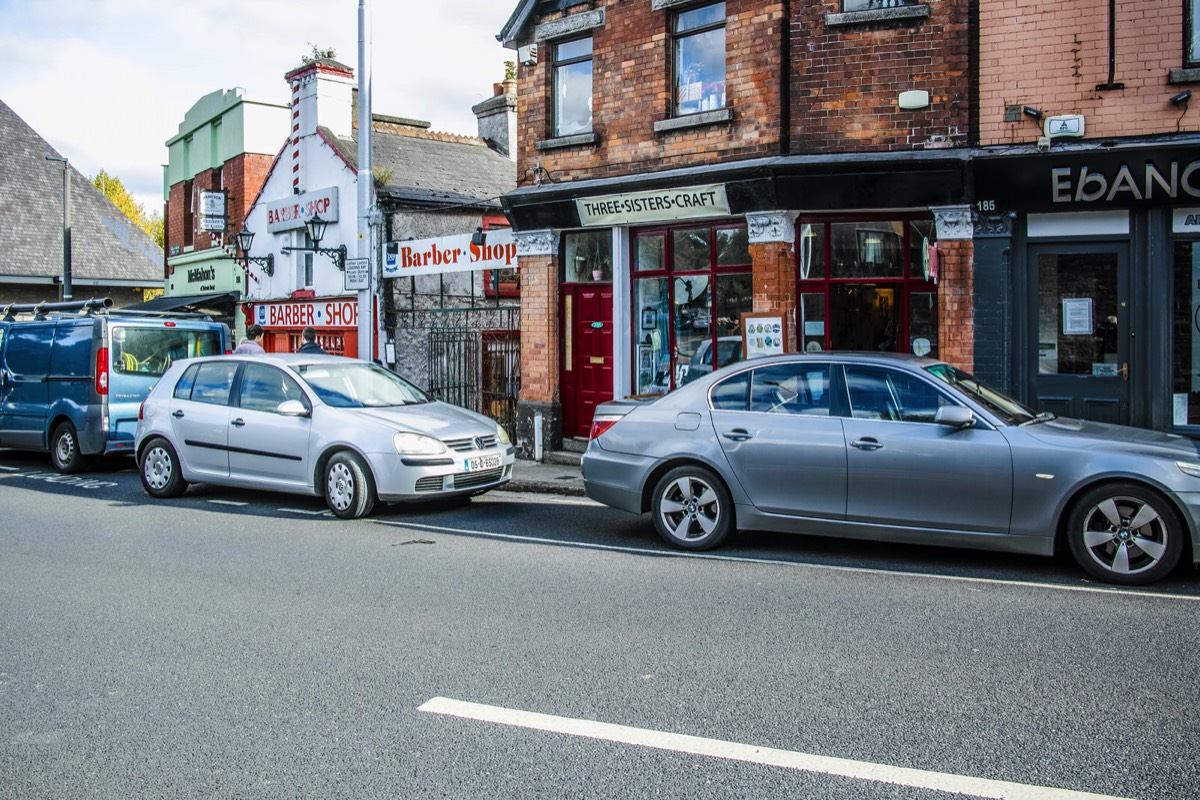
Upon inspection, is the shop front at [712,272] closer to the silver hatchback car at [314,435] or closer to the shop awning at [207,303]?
the silver hatchback car at [314,435]

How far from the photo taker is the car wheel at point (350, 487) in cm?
976

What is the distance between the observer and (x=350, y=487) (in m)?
9.80

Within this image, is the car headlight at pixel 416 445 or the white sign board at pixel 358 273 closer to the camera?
the car headlight at pixel 416 445

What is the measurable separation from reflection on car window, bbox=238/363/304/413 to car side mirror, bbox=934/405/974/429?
6.24m

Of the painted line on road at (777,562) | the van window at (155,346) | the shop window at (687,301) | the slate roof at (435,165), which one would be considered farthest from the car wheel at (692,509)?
the slate roof at (435,165)

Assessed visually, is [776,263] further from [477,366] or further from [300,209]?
[300,209]

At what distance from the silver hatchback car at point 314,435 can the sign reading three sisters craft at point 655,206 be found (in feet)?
13.3

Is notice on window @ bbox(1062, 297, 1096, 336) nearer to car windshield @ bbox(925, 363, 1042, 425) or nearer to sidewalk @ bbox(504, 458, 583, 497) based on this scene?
car windshield @ bbox(925, 363, 1042, 425)

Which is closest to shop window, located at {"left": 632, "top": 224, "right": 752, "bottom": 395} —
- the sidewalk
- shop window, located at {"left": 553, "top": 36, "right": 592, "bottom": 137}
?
the sidewalk

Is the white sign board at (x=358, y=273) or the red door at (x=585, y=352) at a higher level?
the white sign board at (x=358, y=273)

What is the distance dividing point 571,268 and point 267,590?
28.5 feet

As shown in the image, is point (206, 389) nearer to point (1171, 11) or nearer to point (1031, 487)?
point (1031, 487)

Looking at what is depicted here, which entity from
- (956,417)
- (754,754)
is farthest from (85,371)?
(754,754)

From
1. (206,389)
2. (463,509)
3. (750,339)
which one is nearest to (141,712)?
(463,509)
